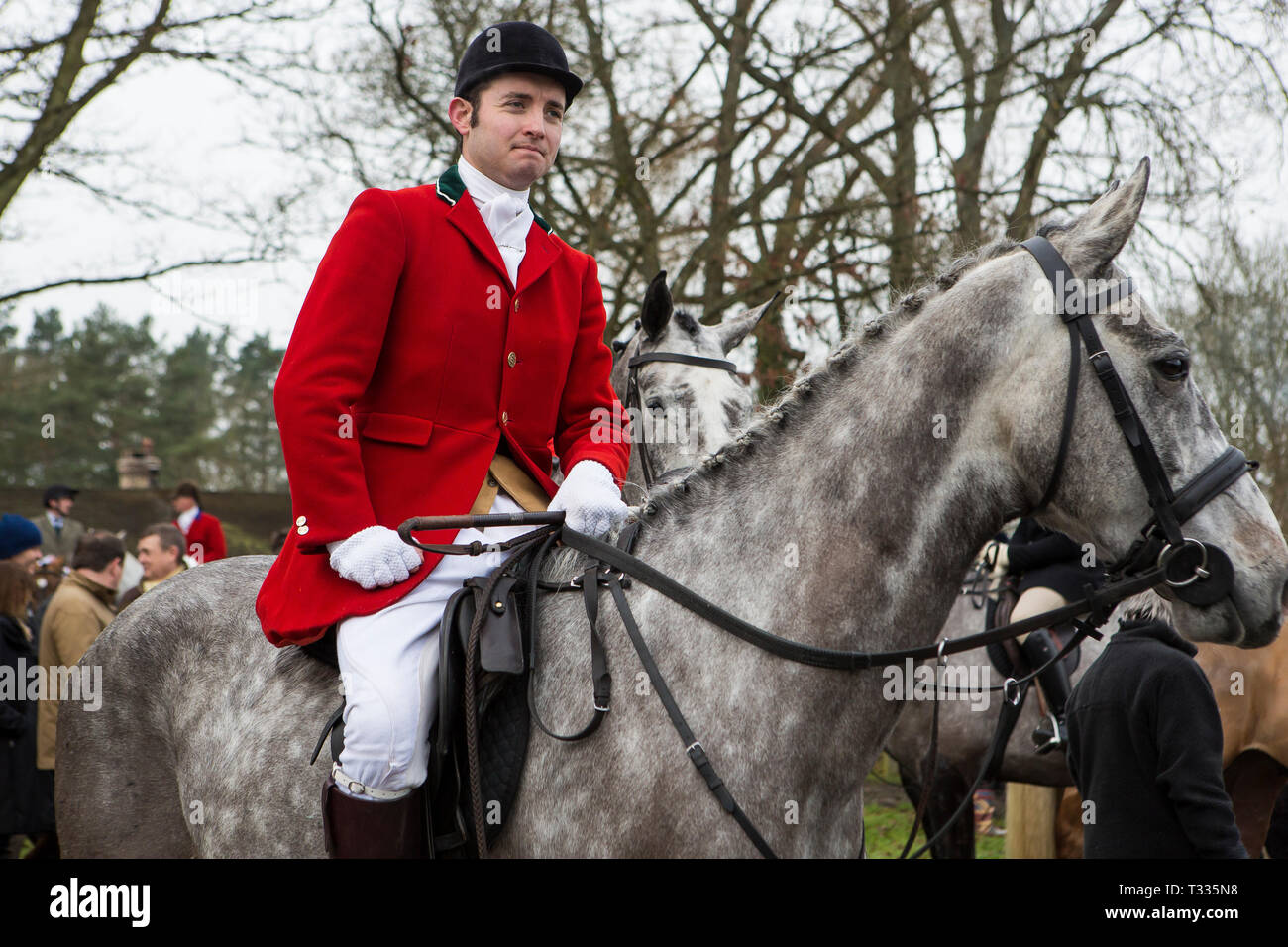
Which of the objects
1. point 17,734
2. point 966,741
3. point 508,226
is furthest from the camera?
point 17,734

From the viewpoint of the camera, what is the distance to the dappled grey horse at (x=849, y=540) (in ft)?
7.63

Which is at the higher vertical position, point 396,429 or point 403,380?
point 403,380

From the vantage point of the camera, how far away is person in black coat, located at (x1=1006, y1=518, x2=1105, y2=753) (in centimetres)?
605

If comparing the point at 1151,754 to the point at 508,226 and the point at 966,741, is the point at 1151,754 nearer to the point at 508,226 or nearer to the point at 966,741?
the point at 508,226

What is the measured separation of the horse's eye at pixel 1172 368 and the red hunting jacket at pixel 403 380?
140 cm

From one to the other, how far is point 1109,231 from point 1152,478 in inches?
20.2

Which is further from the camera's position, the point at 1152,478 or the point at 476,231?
the point at 476,231

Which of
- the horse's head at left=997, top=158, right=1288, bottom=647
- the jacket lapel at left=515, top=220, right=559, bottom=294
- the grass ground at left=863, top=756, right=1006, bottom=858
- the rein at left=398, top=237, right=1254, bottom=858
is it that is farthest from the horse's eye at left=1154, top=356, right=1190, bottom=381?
the grass ground at left=863, top=756, right=1006, bottom=858

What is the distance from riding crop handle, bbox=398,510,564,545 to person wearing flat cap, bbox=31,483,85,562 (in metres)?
10.0

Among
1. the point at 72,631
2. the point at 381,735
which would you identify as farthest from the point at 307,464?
the point at 72,631

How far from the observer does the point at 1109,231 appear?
2.37m

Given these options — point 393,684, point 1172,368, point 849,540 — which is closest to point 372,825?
point 393,684
